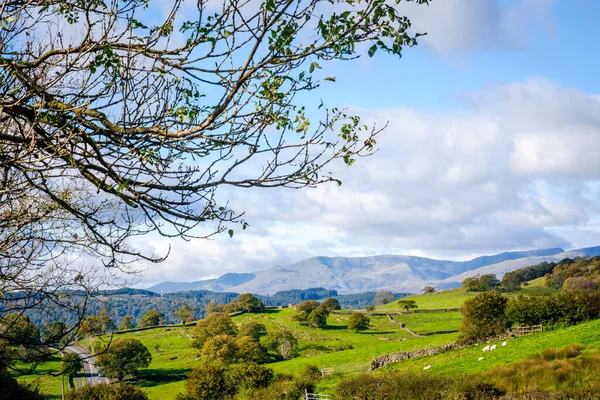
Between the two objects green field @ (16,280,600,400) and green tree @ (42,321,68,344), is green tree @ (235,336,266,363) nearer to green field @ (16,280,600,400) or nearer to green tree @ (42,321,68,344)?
green field @ (16,280,600,400)

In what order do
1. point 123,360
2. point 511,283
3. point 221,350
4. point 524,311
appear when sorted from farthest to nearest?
1. point 511,283
2. point 123,360
3. point 221,350
4. point 524,311

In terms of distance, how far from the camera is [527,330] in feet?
152

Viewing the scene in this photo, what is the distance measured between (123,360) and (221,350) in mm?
13786

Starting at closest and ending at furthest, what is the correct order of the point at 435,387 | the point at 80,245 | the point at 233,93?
the point at 233,93
the point at 80,245
the point at 435,387

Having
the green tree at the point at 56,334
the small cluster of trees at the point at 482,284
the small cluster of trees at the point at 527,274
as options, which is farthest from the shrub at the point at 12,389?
the small cluster of trees at the point at 527,274

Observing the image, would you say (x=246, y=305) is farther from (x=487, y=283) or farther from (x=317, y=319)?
(x=487, y=283)

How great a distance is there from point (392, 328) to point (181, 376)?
4125 centimetres

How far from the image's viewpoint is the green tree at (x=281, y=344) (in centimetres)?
7450

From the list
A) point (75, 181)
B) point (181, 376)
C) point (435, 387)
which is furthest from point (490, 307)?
point (75, 181)

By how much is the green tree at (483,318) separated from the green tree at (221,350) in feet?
106

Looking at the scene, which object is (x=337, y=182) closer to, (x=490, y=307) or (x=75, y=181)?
(x=75, y=181)

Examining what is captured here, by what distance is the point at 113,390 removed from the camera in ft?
135

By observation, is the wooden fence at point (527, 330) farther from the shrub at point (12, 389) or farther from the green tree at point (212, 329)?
the green tree at point (212, 329)

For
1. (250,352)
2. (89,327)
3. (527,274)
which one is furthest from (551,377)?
(527,274)
